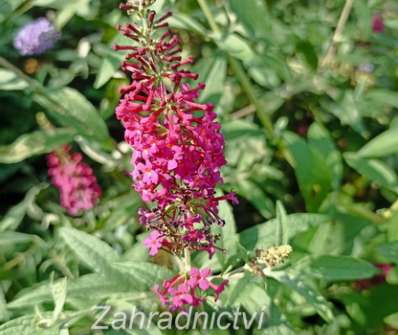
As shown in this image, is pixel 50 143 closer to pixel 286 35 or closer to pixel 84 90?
pixel 286 35

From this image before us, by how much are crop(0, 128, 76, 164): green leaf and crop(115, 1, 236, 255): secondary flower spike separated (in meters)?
1.20

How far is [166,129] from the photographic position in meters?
1.70

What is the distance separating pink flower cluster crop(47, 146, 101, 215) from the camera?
3.13m

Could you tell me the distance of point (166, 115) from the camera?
1.67m

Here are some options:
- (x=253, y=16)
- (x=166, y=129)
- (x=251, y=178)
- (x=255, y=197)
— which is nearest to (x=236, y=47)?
(x=253, y=16)

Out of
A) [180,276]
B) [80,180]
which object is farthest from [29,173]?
[180,276]

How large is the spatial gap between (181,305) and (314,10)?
9.94ft

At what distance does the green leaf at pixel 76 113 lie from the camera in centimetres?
272

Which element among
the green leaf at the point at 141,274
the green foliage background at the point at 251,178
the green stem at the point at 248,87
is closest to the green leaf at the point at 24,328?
the green foliage background at the point at 251,178

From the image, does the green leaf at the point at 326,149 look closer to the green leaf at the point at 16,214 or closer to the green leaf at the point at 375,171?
the green leaf at the point at 375,171

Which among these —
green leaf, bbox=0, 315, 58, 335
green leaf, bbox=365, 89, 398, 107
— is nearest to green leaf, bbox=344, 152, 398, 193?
green leaf, bbox=365, 89, 398, 107

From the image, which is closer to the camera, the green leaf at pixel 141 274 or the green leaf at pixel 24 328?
the green leaf at pixel 24 328

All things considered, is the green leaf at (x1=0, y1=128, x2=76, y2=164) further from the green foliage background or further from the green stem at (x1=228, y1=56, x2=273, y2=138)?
the green stem at (x1=228, y1=56, x2=273, y2=138)

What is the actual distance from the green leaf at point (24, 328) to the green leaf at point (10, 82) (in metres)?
1.09
